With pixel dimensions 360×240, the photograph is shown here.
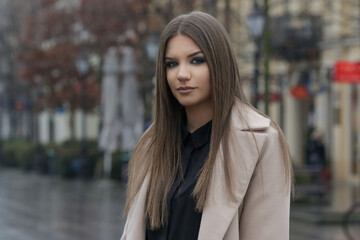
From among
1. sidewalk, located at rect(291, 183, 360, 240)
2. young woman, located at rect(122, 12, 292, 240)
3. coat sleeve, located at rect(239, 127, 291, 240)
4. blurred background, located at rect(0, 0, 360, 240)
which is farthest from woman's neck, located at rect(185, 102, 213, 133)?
blurred background, located at rect(0, 0, 360, 240)

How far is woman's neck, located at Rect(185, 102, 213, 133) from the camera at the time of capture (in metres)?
3.31

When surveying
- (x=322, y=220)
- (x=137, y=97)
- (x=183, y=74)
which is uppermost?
(x=183, y=74)

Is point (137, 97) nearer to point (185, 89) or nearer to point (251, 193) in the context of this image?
point (185, 89)

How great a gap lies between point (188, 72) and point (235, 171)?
1.22 feet

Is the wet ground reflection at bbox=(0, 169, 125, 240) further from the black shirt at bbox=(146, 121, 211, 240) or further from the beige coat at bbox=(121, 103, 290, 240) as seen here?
the beige coat at bbox=(121, 103, 290, 240)

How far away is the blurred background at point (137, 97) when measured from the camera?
62.1 feet

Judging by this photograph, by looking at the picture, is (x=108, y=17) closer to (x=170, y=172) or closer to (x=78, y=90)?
(x=78, y=90)

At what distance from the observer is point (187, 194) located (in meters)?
3.19

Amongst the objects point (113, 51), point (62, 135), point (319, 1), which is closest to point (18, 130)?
point (62, 135)

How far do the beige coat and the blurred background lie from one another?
479 inches

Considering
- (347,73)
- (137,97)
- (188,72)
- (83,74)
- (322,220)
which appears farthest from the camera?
(83,74)

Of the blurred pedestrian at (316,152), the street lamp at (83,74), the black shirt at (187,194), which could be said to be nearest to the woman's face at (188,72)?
the black shirt at (187,194)

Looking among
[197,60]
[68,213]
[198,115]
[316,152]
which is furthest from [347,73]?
[197,60]

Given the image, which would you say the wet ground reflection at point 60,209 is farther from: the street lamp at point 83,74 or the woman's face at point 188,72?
the woman's face at point 188,72
